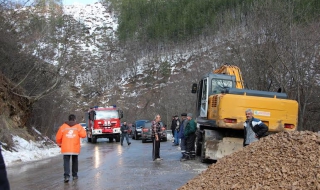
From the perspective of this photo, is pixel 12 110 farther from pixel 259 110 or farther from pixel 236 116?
pixel 259 110

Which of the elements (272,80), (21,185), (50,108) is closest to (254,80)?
(272,80)

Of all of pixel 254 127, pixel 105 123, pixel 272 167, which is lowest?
pixel 105 123

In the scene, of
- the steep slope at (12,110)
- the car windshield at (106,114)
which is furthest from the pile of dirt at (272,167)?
the car windshield at (106,114)

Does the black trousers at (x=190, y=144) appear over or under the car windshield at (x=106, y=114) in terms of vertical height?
under

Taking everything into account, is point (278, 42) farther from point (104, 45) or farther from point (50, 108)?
point (104, 45)

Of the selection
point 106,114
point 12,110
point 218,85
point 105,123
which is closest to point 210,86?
point 218,85

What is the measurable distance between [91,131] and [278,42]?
1899 centimetres

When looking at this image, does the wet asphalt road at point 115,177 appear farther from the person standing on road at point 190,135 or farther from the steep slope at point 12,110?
the steep slope at point 12,110

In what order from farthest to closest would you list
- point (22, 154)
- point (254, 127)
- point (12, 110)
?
point (12, 110) → point (22, 154) → point (254, 127)

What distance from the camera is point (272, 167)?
23.7 feet

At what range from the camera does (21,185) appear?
10422 millimetres

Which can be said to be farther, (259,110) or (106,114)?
(106,114)

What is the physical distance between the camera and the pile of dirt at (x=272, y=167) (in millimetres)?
6578

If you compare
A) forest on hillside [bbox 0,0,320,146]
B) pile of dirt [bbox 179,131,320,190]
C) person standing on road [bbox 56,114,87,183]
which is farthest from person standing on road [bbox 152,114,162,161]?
forest on hillside [bbox 0,0,320,146]
